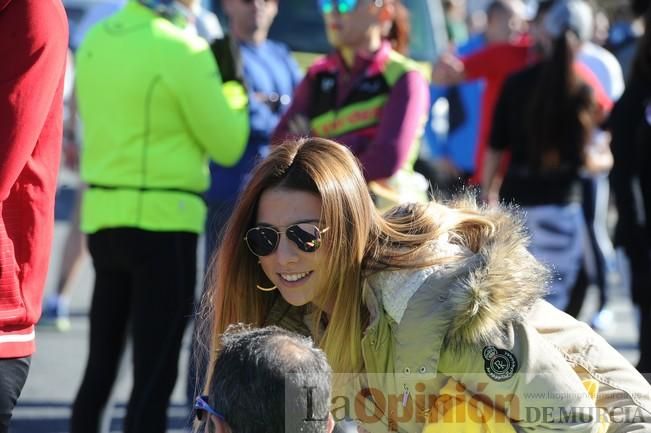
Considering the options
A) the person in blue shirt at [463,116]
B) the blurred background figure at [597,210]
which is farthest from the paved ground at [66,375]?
the person in blue shirt at [463,116]

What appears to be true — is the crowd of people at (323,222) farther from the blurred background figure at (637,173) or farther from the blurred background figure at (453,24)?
the blurred background figure at (453,24)

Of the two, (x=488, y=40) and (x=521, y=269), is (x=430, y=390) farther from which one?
(x=488, y=40)

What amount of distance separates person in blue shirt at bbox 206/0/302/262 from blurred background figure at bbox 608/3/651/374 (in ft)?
4.64

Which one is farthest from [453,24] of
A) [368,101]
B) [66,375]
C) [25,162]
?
[25,162]

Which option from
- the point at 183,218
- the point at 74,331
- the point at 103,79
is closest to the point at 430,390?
the point at 183,218

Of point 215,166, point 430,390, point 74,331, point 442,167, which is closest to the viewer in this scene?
point 430,390

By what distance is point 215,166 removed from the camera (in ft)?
16.6

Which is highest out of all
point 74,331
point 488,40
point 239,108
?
point 488,40

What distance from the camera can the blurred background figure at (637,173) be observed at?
473 centimetres

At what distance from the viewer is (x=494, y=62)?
699cm

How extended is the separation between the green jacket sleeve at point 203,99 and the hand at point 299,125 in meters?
0.36

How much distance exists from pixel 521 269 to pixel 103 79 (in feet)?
6.98

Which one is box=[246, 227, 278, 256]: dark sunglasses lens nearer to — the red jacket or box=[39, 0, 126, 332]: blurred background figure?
the red jacket

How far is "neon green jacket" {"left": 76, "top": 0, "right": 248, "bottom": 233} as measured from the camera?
165 inches
